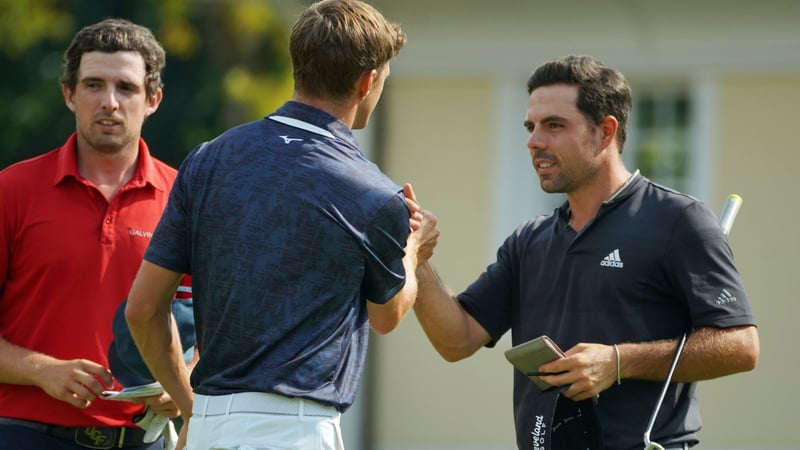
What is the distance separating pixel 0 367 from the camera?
4.09m

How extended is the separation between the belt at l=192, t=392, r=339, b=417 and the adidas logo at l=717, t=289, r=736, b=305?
1.36 m

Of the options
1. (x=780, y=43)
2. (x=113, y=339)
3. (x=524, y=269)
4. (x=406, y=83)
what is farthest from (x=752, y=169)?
(x=113, y=339)

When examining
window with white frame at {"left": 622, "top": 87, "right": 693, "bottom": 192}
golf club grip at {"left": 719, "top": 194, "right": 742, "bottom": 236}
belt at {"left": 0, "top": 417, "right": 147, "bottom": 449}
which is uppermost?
window with white frame at {"left": 622, "top": 87, "right": 693, "bottom": 192}

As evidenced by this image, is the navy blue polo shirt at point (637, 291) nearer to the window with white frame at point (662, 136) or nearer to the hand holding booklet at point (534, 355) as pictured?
the hand holding booklet at point (534, 355)

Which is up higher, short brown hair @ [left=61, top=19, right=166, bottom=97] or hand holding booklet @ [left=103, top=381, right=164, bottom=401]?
short brown hair @ [left=61, top=19, right=166, bottom=97]

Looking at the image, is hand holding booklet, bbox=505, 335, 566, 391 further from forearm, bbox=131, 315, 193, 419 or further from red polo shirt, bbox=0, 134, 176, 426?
red polo shirt, bbox=0, 134, 176, 426

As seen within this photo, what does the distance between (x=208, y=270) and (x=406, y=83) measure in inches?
285

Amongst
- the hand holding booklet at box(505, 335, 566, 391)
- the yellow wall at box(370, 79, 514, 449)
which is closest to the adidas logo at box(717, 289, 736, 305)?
the hand holding booklet at box(505, 335, 566, 391)

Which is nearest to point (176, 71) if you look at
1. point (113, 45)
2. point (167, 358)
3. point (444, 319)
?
point (113, 45)

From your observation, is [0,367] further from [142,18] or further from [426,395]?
[142,18]

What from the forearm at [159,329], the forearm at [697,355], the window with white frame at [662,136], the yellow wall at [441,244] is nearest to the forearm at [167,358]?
the forearm at [159,329]

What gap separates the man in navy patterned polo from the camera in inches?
132

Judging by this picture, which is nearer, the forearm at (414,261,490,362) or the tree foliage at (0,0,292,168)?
the forearm at (414,261,490,362)

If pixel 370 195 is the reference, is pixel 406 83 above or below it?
above
